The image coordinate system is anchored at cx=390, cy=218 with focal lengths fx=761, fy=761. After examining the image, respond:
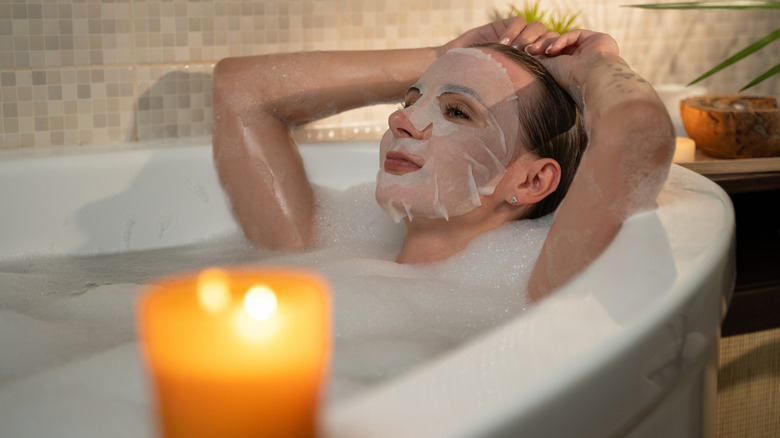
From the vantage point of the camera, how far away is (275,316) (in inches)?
8.9

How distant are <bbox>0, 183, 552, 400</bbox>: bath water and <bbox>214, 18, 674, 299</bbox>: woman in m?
0.06

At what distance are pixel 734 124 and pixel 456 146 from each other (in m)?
0.94

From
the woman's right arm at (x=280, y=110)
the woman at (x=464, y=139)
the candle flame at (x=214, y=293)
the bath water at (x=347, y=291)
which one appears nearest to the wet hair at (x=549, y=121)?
the woman at (x=464, y=139)

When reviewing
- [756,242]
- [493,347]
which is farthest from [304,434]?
[756,242]

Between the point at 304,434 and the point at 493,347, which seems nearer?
the point at 304,434

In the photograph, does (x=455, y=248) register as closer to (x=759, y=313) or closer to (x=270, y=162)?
(x=270, y=162)

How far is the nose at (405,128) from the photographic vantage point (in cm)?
124

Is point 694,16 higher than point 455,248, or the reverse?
point 694,16

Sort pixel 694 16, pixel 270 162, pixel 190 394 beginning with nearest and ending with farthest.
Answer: pixel 190 394 < pixel 270 162 < pixel 694 16

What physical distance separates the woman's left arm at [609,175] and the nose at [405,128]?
0.27 m

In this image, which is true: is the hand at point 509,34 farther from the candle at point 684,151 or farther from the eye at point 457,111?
the candle at point 684,151

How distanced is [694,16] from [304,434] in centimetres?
251

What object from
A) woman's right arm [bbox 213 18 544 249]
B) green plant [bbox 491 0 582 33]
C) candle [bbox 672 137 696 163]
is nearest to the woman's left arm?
woman's right arm [bbox 213 18 544 249]

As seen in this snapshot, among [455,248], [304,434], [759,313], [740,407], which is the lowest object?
[740,407]
